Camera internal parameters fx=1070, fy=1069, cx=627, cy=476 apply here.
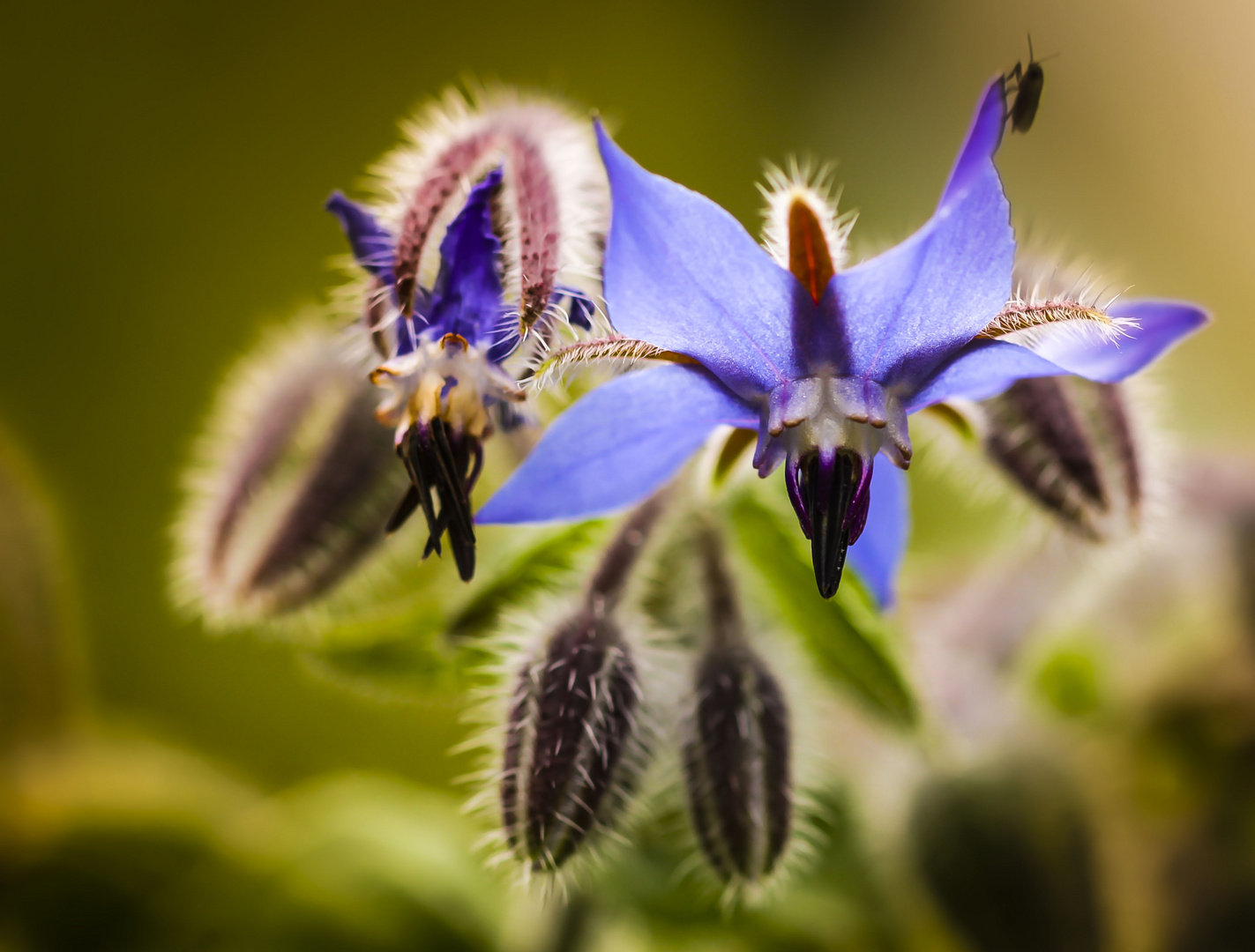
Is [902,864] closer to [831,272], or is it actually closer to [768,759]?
[768,759]

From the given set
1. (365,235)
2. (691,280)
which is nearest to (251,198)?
(365,235)

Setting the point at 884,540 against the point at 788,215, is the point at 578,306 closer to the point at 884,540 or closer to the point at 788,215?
the point at 788,215

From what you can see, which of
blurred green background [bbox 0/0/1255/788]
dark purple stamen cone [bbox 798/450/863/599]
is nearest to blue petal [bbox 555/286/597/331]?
→ dark purple stamen cone [bbox 798/450/863/599]

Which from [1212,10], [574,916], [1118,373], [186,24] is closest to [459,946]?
[574,916]

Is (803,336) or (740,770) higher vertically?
(803,336)

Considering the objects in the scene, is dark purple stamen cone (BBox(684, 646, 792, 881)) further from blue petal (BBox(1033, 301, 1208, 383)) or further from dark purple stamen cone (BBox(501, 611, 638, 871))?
blue petal (BBox(1033, 301, 1208, 383))
